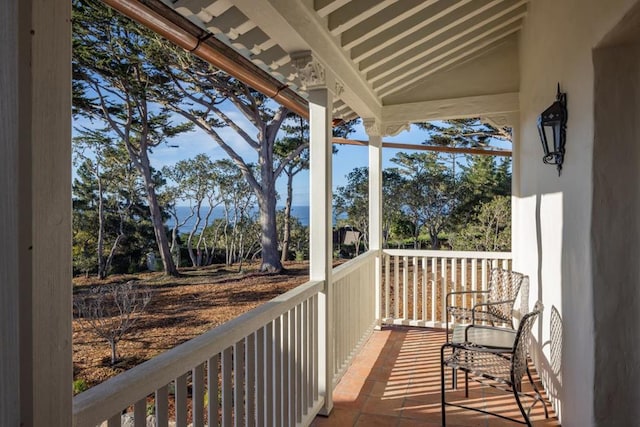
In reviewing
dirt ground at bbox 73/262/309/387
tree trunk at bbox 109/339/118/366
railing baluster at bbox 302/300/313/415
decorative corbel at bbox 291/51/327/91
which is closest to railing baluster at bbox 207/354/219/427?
railing baluster at bbox 302/300/313/415

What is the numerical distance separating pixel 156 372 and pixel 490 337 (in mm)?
2421

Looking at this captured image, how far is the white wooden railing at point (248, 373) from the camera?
41.9 inches

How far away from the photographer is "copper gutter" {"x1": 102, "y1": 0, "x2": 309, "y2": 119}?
1625 millimetres

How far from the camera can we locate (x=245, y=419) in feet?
5.76

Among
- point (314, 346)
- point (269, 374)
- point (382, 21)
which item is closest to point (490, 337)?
point (314, 346)

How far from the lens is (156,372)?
1.14m

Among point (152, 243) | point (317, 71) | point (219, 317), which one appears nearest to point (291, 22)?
point (317, 71)

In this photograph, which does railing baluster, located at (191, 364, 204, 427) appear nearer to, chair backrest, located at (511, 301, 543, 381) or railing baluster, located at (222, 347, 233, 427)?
railing baluster, located at (222, 347, 233, 427)

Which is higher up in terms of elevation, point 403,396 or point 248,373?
point 248,373

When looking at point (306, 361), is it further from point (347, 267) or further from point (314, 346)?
point (347, 267)

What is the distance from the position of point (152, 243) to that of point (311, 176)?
4.04 m
